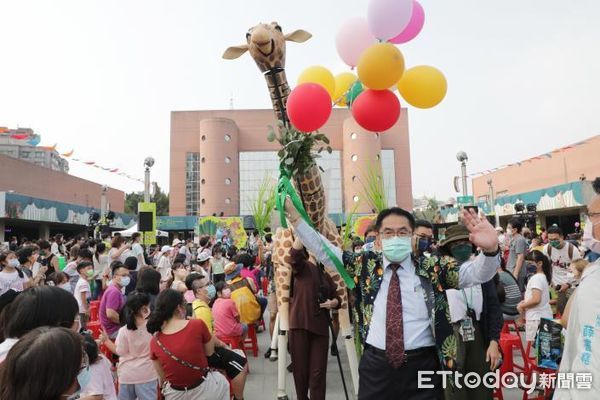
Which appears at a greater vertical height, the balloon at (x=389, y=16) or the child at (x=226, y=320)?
the balloon at (x=389, y=16)

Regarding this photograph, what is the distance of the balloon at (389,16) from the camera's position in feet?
12.1

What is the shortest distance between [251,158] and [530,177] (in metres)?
19.5

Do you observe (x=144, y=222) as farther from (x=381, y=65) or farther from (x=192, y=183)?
(x=192, y=183)

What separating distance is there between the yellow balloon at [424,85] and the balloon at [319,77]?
2.67 ft

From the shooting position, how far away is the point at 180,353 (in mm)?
2830

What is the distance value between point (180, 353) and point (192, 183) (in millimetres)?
33718

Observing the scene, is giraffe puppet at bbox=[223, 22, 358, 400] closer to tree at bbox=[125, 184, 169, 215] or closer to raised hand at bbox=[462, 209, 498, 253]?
raised hand at bbox=[462, 209, 498, 253]

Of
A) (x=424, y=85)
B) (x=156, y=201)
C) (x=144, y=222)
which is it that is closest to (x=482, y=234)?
(x=424, y=85)

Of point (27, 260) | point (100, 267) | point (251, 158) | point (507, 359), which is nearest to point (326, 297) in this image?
point (507, 359)

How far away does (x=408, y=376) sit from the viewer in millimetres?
2293

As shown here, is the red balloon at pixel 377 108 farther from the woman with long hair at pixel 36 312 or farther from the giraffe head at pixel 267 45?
the woman with long hair at pixel 36 312

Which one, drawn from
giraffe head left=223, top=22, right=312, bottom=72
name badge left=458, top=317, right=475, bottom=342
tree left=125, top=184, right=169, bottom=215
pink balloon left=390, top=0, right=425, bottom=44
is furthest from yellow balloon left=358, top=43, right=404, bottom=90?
tree left=125, top=184, right=169, bottom=215

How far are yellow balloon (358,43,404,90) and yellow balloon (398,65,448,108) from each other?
31 cm

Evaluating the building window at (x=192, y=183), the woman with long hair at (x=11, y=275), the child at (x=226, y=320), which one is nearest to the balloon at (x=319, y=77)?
the child at (x=226, y=320)
